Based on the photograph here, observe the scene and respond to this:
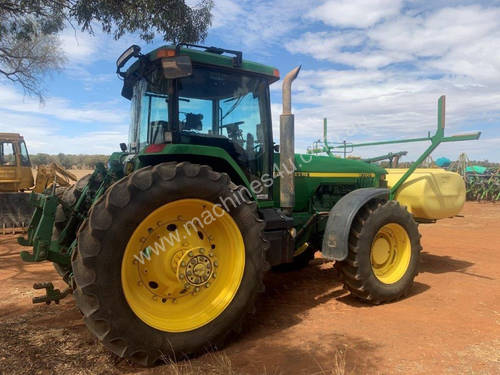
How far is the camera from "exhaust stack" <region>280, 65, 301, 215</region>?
153 inches

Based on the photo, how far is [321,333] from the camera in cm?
359

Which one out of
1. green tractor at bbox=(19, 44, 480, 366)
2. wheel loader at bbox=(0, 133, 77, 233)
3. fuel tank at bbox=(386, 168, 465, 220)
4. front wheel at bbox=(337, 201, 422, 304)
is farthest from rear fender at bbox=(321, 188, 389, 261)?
wheel loader at bbox=(0, 133, 77, 233)

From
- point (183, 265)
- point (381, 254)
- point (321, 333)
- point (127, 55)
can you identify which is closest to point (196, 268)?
point (183, 265)

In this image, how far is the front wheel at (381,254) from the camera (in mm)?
4297

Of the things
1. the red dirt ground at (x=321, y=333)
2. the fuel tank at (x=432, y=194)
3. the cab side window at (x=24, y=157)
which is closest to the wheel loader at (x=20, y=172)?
the cab side window at (x=24, y=157)

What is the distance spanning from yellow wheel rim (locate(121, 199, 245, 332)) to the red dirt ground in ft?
1.36

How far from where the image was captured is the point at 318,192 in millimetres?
5367

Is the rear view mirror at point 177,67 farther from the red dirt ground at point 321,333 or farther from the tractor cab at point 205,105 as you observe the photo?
the red dirt ground at point 321,333

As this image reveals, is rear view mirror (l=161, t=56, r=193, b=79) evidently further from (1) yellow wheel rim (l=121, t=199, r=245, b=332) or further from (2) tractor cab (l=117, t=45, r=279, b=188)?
(1) yellow wheel rim (l=121, t=199, r=245, b=332)

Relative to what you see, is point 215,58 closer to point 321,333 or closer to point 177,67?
point 177,67

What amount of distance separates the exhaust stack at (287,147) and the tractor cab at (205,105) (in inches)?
10.2

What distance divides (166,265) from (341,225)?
2.07 metres

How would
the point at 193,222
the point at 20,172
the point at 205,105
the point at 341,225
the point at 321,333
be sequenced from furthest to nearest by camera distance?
1. the point at 20,172
2. the point at 341,225
3. the point at 205,105
4. the point at 321,333
5. the point at 193,222

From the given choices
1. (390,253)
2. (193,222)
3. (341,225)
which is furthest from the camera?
(390,253)
